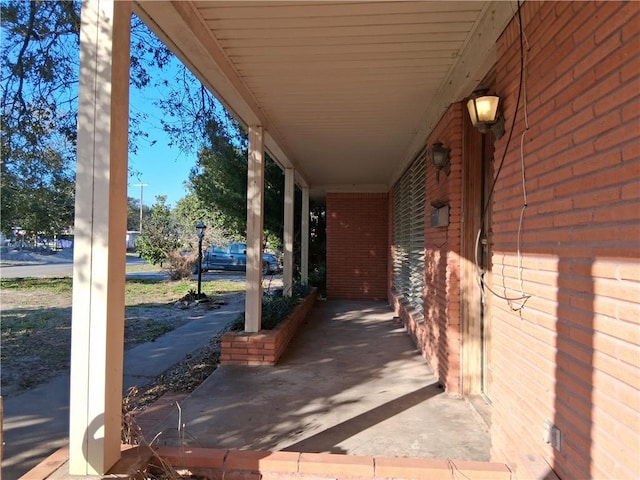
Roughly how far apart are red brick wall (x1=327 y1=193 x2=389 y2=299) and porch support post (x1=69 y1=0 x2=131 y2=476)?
361 inches

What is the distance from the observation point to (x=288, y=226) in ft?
26.6

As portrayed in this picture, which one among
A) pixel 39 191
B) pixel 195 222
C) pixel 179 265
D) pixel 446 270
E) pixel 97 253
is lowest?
pixel 179 265

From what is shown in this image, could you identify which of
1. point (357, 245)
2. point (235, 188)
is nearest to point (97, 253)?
point (235, 188)

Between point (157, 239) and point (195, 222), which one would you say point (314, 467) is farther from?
point (195, 222)

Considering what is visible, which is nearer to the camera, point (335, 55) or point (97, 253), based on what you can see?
point (97, 253)

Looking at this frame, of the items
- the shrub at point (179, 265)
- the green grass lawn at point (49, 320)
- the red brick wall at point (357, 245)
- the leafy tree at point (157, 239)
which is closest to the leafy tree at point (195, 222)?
the leafy tree at point (157, 239)

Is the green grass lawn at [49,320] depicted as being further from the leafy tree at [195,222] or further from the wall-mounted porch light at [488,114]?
the wall-mounted porch light at [488,114]

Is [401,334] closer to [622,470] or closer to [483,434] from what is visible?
[483,434]

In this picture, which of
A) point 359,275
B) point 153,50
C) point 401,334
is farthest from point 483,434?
point 359,275

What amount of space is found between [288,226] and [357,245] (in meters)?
3.45

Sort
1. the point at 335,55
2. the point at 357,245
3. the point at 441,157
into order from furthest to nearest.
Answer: the point at 357,245, the point at 441,157, the point at 335,55

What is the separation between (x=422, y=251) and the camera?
229 inches

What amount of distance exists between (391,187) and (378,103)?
18.2 feet

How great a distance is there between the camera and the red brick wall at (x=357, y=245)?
11.0 meters
